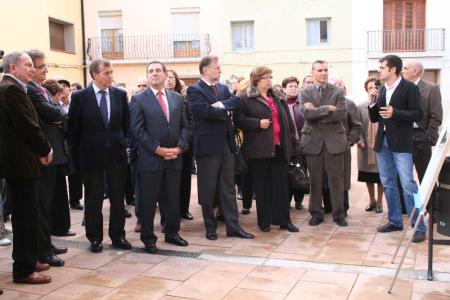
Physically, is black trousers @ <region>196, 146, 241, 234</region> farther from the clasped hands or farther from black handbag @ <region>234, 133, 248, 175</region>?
the clasped hands

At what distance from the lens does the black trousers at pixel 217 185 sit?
5.89m

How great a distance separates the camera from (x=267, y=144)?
6.06 meters

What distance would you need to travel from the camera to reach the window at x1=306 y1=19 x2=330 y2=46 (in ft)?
72.0

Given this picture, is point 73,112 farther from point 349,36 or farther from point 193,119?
point 349,36

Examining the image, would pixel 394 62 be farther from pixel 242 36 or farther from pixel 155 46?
pixel 155 46

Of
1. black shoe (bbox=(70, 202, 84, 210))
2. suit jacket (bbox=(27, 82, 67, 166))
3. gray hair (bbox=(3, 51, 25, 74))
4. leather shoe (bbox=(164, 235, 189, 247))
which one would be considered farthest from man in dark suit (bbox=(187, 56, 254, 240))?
black shoe (bbox=(70, 202, 84, 210))

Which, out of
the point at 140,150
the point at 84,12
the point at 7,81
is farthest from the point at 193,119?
the point at 84,12

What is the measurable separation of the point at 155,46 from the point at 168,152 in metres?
18.1

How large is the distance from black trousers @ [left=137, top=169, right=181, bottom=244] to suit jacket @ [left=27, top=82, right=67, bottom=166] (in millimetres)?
896

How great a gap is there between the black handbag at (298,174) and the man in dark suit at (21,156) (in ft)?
11.0

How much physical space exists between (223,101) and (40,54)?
1910mm

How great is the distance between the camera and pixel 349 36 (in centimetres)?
2173

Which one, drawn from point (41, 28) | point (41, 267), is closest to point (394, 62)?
point (41, 267)

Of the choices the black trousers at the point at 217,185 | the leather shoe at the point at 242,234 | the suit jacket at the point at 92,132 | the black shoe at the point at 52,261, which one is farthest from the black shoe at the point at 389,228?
the black shoe at the point at 52,261
